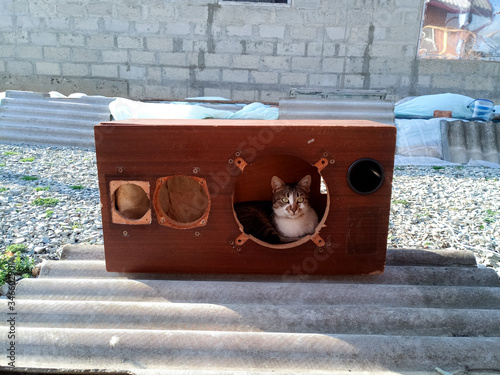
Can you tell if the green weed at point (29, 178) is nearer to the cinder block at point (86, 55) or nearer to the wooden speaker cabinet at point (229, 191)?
the wooden speaker cabinet at point (229, 191)

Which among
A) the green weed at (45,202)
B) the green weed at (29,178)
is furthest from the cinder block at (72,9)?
the green weed at (45,202)

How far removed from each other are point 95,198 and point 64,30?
434 centimetres

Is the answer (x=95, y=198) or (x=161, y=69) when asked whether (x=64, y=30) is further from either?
(x=95, y=198)

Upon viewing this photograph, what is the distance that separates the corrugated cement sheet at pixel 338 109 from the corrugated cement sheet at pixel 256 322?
3680 millimetres

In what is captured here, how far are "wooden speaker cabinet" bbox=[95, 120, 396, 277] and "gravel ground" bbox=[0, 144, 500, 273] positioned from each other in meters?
0.92

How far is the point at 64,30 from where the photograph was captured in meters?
6.44

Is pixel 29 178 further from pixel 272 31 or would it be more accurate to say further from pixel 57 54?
pixel 272 31

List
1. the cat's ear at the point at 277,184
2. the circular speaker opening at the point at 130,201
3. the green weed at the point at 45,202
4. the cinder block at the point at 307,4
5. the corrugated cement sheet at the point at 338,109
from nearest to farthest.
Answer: the circular speaker opening at the point at 130,201
the cat's ear at the point at 277,184
the green weed at the point at 45,202
the corrugated cement sheet at the point at 338,109
the cinder block at the point at 307,4

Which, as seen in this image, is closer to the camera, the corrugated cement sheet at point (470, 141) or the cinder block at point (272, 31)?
the corrugated cement sheet at point (470, 141)

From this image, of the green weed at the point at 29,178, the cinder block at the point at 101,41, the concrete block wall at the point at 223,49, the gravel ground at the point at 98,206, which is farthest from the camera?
the cinder block at the point at 101,41

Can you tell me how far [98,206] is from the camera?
3268 mm

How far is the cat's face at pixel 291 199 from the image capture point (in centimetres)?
226

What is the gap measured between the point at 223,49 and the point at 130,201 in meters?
5.05

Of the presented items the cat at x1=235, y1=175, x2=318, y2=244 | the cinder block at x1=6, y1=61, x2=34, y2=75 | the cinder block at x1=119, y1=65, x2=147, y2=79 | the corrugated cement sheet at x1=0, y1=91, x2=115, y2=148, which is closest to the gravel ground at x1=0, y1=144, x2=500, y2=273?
the corrugated cement sheet at x1=0, y1=91, x2=115, y2=148
